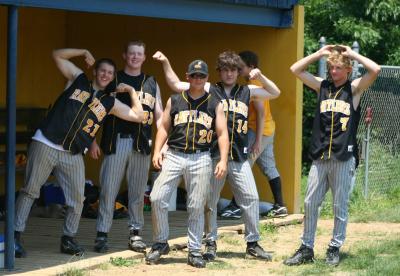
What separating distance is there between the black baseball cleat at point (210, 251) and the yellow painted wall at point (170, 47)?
290 centimetres

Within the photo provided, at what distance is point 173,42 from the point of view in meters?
12.5

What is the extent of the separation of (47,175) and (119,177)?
727 millimetres

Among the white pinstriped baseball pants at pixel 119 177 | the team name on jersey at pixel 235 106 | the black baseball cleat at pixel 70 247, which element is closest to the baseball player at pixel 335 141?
the team name on jersey at pixel 235 106

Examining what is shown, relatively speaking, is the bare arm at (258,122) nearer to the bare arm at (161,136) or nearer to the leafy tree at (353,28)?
the bare arm at (161,136)

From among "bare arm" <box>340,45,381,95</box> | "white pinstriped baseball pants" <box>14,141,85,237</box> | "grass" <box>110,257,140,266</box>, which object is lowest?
"grass" <box>110,257,140,266</box>

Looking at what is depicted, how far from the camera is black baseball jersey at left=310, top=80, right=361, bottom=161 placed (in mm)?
8750

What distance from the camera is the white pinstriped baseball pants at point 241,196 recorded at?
29.4ft

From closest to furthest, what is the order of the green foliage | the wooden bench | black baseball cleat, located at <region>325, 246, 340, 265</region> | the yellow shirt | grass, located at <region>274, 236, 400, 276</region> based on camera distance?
grass, located at <region>274, 236, 400, 276</region> → black baseball cleat, located at <region>325, 246, 340, 265</region> → the yellow shirt → the wooden bench → the green foliage

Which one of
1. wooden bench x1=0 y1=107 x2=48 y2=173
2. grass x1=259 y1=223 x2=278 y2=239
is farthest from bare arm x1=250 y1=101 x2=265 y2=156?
wooden bench x1=0 y1=107 x2=48 y2=173

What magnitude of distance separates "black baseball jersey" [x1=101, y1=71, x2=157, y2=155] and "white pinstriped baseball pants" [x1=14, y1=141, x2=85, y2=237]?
435mm

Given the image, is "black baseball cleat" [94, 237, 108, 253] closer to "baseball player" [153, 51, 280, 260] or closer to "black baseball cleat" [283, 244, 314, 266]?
"baseball player" [153, 51, 280, 260]

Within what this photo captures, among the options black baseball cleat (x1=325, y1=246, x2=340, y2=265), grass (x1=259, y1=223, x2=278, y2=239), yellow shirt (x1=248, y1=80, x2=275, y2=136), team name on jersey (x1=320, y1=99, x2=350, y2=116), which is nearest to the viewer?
team name on jersey (x1=320, y1=99, x2=350, y2=116)

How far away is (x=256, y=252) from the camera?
916cm

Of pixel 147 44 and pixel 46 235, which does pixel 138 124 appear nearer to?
pixel 46 235
